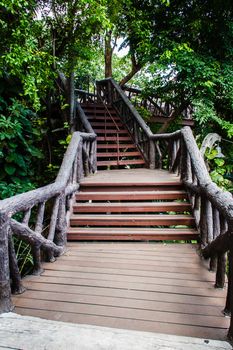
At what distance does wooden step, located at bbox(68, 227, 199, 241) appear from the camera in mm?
3707

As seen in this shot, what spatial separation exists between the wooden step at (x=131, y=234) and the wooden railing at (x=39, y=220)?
244 mm

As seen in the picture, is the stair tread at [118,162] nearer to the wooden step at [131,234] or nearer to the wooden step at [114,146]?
the wooden step at [114,146]

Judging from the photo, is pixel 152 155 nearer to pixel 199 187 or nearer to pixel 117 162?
pixel 117 162

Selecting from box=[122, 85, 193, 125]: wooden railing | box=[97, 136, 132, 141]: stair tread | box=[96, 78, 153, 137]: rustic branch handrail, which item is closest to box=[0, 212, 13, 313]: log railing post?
box=[96, 78, 153, 137]: rustic branch handrail

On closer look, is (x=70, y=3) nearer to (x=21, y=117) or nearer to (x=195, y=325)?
(x=21, y=117)

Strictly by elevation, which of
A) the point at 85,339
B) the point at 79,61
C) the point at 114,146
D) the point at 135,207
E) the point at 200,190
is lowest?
the point at 85,339

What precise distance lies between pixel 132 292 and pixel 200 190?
1552 mm

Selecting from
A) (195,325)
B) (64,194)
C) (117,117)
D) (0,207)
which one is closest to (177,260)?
(195,325)

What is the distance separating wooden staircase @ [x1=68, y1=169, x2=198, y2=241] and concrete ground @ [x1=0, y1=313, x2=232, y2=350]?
2.01 meters

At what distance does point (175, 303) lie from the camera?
2293 millimetres

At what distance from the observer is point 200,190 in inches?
134

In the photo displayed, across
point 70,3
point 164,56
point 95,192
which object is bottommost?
point 95,192

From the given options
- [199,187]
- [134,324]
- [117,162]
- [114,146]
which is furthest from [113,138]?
[134,324]

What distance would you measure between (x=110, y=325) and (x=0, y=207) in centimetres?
123
